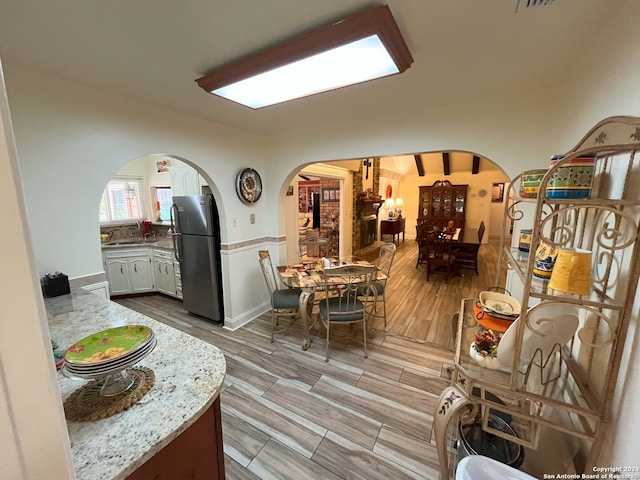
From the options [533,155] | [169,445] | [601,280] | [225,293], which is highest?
[533,155]

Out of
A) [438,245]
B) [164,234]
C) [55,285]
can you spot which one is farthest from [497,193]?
[55,285]

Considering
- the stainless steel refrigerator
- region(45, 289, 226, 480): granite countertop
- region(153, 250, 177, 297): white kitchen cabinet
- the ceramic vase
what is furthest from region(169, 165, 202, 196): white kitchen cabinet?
the ceramic vase

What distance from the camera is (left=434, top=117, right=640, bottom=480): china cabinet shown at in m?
0.83

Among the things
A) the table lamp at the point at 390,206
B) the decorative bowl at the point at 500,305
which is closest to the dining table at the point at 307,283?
the decorative bowl at the point at 500,305

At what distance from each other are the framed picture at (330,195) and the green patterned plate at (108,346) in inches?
232

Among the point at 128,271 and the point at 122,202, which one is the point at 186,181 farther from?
the point at 122,202

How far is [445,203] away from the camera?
7660 millimetres

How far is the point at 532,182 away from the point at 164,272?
4.50m

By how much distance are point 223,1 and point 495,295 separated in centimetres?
209

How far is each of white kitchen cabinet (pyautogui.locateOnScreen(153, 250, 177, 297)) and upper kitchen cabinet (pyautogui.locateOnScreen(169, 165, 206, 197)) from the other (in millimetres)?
991

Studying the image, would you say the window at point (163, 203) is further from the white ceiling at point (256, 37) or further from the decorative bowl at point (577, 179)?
the decorative bowl at point (577, 179)

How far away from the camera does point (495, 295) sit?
1.63 m

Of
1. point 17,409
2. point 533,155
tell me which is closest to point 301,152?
point 533,155

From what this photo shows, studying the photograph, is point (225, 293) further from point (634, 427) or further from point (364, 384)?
point (634, 427)
